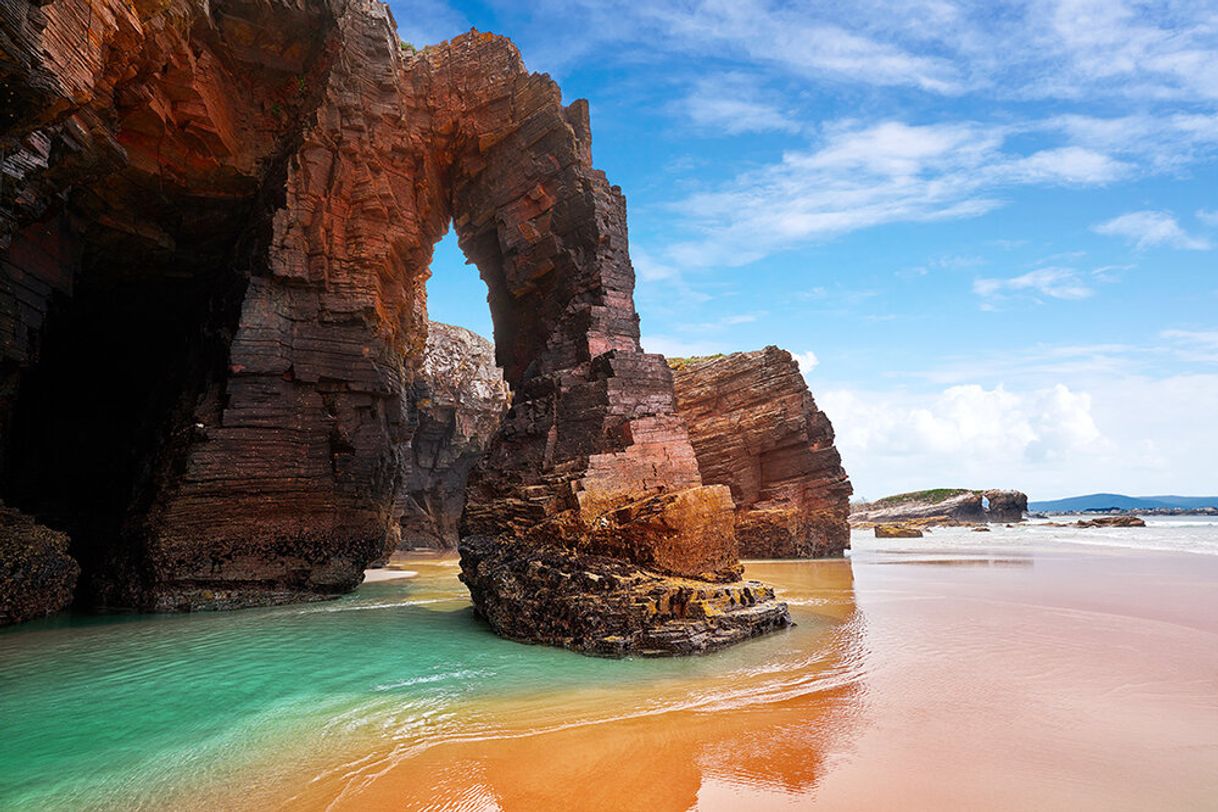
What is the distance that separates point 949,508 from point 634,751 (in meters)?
82.3

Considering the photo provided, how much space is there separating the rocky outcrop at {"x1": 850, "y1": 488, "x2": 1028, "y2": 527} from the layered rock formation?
66860mm

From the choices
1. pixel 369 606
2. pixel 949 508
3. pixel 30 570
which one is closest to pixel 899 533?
pixel 949 508

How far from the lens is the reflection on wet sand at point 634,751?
519 cm

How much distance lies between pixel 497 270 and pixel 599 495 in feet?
33.4

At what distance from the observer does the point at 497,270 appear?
20.0 metres

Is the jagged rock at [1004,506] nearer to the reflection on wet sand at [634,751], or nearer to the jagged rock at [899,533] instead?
the jagged rock at [899,533]

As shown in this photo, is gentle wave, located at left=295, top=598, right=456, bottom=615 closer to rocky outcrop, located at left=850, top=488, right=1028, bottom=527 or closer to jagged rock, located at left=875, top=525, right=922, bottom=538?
jagged rock, located at left=875, top=525, right=922, bottom=538

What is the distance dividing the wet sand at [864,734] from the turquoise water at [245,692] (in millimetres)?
358

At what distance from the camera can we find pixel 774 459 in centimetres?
3108

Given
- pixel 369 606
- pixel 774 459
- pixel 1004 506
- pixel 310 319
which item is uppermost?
pixel 310 319

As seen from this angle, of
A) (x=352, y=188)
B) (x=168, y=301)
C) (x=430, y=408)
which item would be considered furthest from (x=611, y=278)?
(x=430, y=408)

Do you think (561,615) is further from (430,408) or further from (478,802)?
(430,408)

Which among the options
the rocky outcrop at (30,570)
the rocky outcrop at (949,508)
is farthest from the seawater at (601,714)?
the rocky outcrop at (949,508)

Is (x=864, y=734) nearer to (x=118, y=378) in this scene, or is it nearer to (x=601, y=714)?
(x=601, y=714)
